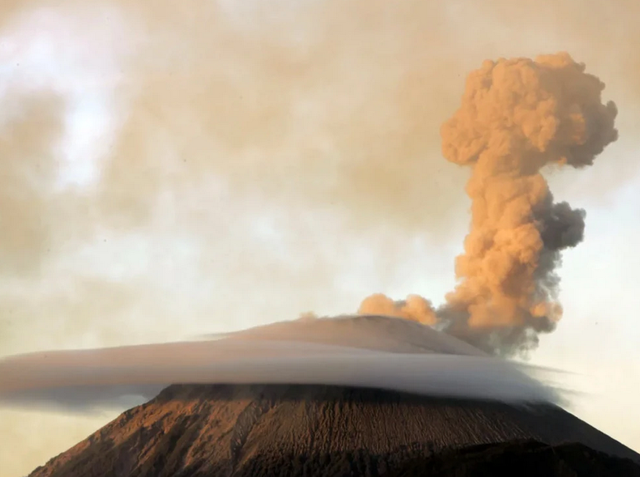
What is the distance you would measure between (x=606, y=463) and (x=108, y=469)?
35.8 m

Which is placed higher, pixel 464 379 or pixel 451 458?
pixel 464 379

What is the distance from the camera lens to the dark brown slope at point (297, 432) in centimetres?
5856

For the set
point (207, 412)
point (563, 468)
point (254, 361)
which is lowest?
point (563, 468)

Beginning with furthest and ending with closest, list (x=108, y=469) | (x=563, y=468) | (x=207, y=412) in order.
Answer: (x=207, y=412)
(x=108, y=469)
(x=563, y=468)

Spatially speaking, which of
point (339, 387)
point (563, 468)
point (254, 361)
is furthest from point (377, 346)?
point (563, 468)

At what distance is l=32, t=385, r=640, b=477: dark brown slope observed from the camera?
58562 mm

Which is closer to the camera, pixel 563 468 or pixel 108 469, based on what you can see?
pixel 563 468

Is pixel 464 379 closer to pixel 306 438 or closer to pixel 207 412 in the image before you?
pixel 306 438

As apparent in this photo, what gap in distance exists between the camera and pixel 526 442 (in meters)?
57.2

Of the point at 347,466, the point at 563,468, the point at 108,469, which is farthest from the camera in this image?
the point at 108,469

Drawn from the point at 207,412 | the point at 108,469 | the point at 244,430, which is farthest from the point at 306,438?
the point at 108,469

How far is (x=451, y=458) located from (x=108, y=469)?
25.6m

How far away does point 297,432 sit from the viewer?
6234 centimetres

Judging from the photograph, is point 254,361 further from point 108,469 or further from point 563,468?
point 563,468
